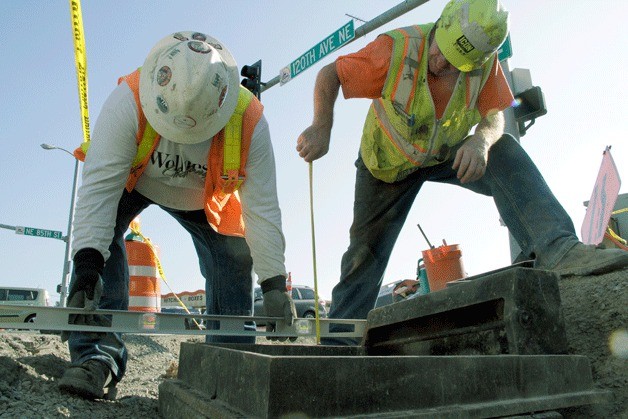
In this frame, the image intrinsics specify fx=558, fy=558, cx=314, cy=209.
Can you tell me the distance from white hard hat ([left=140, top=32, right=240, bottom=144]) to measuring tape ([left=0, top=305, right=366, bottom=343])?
0.99 metres

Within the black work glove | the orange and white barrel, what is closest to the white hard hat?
the black work glove

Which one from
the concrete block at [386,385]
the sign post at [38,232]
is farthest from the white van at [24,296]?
the concrete block at [386,385]

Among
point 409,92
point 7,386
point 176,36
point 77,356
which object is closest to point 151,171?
point 176,36

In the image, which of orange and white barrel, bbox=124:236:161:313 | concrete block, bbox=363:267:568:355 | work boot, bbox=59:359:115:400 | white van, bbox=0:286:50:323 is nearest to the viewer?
concrete block, bbox=363:267:568:355

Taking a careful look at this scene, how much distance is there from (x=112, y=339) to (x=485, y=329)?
1976 mm

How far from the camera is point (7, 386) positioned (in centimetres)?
250

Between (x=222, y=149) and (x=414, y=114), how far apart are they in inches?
49.0

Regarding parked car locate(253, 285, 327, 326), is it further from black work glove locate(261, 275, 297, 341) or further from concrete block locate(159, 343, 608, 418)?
concrete block locate(159, 343, 608, 418)

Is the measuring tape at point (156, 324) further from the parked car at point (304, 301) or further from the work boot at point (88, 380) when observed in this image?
the parked car at point (304, 301)

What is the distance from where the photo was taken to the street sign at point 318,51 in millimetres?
8805

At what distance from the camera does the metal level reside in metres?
2.67

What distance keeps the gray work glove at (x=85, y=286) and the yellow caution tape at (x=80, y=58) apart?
268cm

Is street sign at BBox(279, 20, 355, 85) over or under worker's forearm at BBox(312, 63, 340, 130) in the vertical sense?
over

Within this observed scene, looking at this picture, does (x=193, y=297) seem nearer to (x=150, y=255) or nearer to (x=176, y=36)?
(x=150, y=255)
